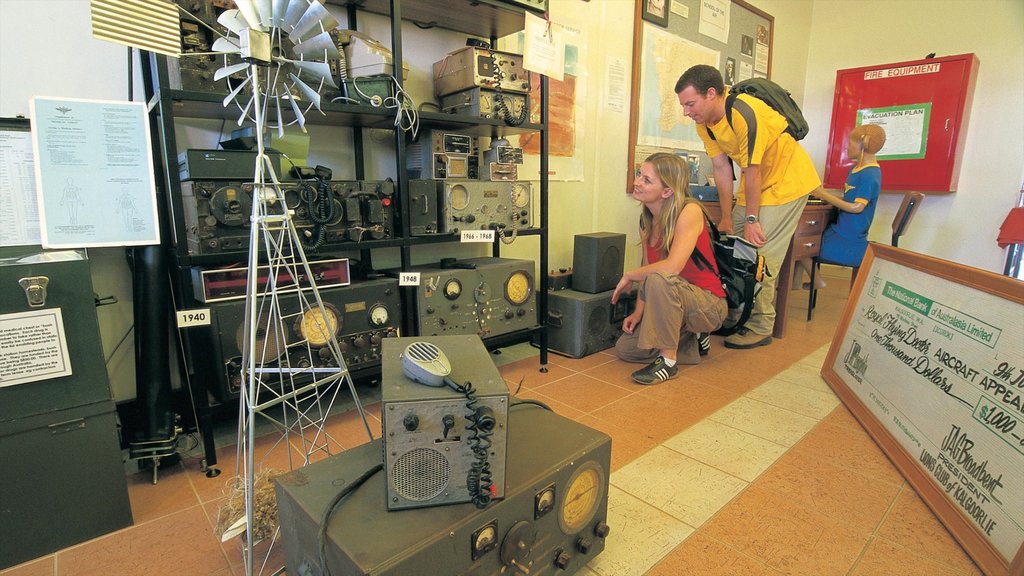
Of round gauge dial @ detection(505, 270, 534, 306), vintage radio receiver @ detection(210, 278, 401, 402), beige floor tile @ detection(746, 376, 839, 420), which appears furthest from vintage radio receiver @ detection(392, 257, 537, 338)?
Result: beige floor tile @ detection(746, 376, 839, 420)

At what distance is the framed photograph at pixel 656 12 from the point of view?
3573mm

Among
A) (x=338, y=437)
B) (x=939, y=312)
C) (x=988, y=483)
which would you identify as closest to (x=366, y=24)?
(x=338, y=437)

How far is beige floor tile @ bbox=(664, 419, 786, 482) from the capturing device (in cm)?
176

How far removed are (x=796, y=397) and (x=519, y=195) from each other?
1.57 m

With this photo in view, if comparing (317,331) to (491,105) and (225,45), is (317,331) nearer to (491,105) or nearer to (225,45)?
(225,45)

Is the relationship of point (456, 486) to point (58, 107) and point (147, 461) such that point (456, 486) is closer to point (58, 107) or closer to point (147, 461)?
point (147, 461)

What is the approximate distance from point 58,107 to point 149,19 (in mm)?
659

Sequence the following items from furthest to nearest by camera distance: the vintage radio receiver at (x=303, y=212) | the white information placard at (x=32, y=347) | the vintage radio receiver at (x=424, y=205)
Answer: the vintage radio receiver at (x=424, y=205) < the vintage radio receiver at (x=303, y=212) < the white information placard at (x=32, y=347)

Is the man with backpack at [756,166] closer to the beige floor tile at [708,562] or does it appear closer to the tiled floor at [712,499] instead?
the tiled floor at [712,499]

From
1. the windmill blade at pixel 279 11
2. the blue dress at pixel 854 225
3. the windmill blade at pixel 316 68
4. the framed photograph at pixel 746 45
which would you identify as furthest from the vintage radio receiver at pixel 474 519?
the framed photograph at pixel 746 45

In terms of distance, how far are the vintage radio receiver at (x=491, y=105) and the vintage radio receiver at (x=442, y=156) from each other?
0.14 m

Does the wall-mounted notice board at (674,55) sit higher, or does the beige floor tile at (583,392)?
the wall-mounted notice board at (674,55)

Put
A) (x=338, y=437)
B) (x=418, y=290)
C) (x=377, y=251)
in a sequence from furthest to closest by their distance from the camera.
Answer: (x=377, y=251), (x=418, y=290), (x=338, y=437)

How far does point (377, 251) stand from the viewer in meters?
2.56
